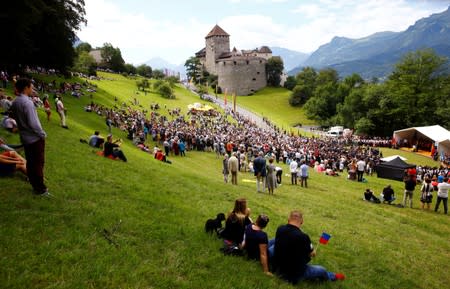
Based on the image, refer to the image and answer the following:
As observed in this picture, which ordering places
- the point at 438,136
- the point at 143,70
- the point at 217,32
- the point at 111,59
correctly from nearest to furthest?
the point at 438,136 → the point at 111,59 → the point at 143,70 → the point at 217,32

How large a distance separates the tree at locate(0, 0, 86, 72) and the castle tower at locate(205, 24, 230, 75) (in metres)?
76.9

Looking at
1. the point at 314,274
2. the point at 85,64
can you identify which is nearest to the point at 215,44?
the point at 85,64

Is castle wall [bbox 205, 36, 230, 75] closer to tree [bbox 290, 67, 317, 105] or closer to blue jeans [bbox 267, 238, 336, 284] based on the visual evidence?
tree [bbox 290, 67, 317, 105]

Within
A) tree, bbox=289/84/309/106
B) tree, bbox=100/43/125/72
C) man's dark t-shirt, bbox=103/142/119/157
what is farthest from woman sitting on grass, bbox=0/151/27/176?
tree, bbox=100/43/125/72

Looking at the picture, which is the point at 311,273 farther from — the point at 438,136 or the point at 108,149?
the point at 438,136

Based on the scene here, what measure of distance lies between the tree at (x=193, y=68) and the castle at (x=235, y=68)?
18.9ft

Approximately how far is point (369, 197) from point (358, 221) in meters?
5.30

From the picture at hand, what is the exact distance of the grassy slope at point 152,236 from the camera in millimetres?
4582

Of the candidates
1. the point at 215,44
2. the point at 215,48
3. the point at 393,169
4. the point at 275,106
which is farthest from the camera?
the point at 215,44

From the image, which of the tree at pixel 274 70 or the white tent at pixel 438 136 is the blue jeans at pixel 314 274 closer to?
the white tent at pixel 438 136

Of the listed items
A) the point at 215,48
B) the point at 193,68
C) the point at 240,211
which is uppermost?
the point at 215,48

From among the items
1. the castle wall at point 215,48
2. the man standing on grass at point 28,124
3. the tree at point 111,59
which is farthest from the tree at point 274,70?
the man standing on grass at point 28,124

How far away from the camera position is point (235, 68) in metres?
105

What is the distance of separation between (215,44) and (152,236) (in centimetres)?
11293
